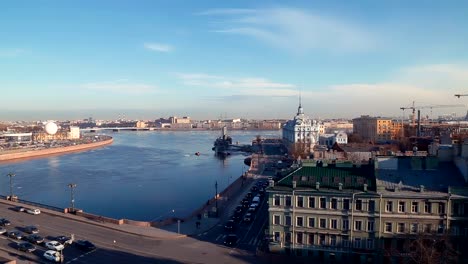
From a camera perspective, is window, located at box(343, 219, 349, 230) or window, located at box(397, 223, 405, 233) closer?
window, located at box(397, 223, 405, 233)

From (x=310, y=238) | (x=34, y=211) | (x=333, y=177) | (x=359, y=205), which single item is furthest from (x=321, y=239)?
(x=34, y=211)

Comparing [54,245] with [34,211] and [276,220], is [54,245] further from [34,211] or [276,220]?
[276,220]

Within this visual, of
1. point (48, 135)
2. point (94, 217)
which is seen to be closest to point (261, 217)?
point (94, 217)

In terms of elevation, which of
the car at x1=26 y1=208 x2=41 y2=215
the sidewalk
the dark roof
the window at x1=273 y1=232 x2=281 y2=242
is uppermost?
the dark roof

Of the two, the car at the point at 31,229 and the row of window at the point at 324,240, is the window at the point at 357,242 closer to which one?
the row of window at the point at 324,240

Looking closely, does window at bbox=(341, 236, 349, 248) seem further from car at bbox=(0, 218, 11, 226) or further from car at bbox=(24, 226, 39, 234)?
car at bbox=(0, 218, 11, 226)

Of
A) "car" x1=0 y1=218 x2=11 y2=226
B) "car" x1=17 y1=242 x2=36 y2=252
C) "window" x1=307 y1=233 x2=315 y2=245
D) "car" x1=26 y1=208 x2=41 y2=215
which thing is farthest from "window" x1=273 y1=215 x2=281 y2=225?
"car" x1=26 y1=208 x2=41 y2=215

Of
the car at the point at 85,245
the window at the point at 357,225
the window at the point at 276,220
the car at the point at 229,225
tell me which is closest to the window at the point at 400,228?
the window at the point at 357,225

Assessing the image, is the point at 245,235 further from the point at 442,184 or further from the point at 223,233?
the point at 442,184
